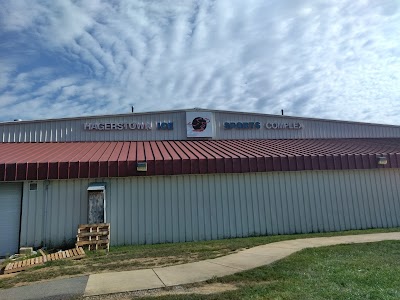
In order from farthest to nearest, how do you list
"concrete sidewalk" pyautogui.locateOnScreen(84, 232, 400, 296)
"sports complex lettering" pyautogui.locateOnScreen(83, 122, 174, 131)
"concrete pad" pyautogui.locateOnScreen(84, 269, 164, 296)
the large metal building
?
"sports complex lettering" pyautogui.locateOnScreen(83, 122, 174, 131), the large metal building, "concrete sidewalk" pyautogui.locateOnScreen(84, 232, 400, 296), "concrete pad" pyautogui.locateOnScreen(84, 269, 164, 296)

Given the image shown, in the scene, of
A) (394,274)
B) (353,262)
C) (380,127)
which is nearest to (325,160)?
(353,262)

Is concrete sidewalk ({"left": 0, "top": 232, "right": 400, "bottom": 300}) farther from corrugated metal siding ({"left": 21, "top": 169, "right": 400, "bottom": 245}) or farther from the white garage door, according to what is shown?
the white garage door

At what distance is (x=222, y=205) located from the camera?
48.2 feet

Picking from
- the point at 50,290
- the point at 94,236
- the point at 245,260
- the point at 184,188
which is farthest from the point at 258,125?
the point at 50,290

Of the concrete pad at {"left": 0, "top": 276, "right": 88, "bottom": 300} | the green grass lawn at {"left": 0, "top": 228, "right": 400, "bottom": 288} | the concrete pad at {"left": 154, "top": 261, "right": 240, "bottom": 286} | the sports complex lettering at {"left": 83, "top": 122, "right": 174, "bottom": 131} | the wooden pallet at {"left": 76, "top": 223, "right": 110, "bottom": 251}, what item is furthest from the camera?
the sports complex lettering at {"left": 83, "top": 122, "right": 174, "bottom": 131}

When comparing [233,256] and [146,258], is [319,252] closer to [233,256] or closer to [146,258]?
[233,256]

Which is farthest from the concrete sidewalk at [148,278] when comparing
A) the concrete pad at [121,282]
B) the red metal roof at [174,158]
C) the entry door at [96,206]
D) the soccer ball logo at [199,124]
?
the soccer ball logo at [199,124]

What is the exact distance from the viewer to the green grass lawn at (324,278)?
6012 millimetres

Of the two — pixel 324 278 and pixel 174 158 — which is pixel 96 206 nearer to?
pixel 174 158

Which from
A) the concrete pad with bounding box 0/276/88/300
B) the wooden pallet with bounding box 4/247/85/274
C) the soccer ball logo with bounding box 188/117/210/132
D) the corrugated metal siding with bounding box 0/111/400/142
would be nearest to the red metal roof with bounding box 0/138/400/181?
the corrugated metal siding with bounding box 0/111/400/142

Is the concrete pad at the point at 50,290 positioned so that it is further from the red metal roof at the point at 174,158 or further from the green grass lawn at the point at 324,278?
the red metal roof at the point at 174,158

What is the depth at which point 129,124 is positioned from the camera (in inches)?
797

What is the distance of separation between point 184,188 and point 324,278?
825 centimetres

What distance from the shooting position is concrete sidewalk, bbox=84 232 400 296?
6.92 m
